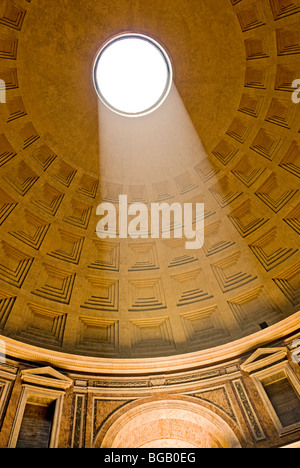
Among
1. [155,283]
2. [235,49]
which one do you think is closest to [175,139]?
[235,49]

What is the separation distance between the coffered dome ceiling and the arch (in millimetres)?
1956

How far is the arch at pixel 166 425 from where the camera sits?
967 cm

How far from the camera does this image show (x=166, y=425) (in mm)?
10320

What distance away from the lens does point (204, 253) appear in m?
14.3

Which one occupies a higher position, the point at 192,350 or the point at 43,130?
the point at 43,130

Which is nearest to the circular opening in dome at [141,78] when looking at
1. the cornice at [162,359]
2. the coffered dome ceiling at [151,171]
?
the coffered dome ceiling at [151,171]

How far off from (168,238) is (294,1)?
8.95 metres

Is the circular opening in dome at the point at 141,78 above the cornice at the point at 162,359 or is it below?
above

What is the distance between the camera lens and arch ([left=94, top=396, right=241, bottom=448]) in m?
9.67

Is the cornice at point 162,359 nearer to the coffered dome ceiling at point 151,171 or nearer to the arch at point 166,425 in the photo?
the coffered dome ceiling at point 151,171

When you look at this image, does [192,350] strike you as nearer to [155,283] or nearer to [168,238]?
[155,283]

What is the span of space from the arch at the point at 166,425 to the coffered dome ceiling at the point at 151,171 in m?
1.96

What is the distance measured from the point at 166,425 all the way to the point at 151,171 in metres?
9.35

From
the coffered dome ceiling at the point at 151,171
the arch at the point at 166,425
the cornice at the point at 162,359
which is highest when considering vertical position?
the coffered dome ceiling at the point at 151,171
